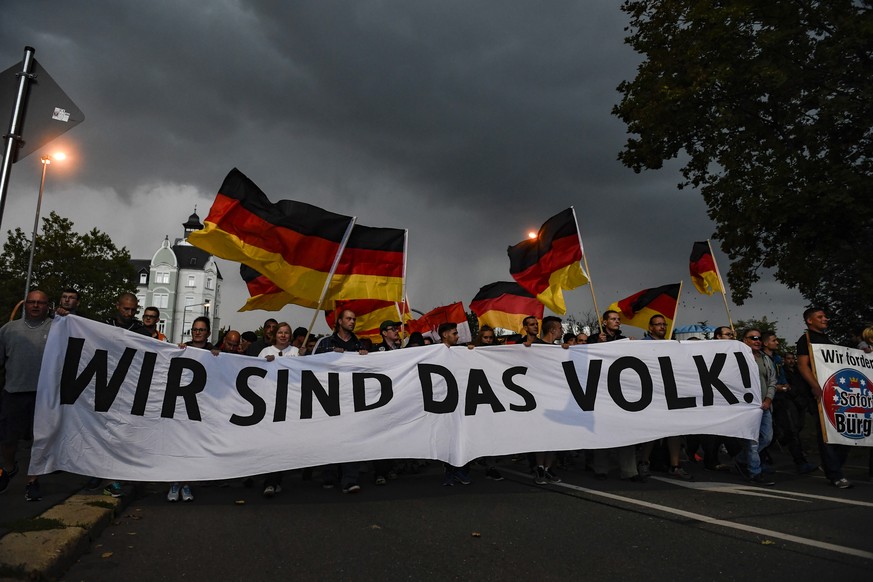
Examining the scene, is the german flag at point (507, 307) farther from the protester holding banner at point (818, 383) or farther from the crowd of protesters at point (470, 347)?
the protester holding banner at point (818, 383)

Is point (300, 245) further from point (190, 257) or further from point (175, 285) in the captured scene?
point (190, 257)

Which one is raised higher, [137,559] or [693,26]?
[693,26]

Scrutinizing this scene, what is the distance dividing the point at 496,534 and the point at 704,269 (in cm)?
745

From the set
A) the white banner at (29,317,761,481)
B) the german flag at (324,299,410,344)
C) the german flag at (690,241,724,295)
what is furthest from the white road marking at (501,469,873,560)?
the german flag at (324,299,410,344)

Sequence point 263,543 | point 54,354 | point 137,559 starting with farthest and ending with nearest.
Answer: point 54,354 < point 263,543 < point 137,559

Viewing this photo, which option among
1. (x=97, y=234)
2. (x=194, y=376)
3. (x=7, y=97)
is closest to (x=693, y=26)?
(x=194, y=376)

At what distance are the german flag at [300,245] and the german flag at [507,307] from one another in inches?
218

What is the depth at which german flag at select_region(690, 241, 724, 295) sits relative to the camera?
33.7 feet

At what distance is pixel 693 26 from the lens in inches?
607

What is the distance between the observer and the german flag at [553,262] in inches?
360

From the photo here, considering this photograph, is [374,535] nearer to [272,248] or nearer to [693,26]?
[272,248]

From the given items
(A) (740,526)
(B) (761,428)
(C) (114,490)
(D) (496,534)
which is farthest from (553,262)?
(C) (114,490)

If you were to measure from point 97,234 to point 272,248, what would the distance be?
1415 inches

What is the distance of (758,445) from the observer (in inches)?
300
